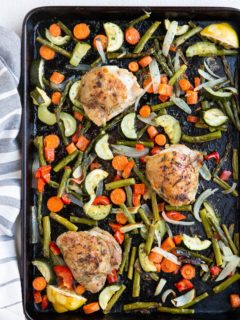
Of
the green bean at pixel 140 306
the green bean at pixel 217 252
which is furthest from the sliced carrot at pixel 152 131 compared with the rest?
the green bean at pixel 140 306

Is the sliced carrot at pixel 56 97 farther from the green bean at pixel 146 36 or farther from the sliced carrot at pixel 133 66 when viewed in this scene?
the green bean at pixel 146 36

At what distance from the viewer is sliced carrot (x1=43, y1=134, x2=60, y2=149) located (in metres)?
5.62

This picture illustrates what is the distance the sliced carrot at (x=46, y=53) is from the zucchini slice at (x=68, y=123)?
57 centimetres

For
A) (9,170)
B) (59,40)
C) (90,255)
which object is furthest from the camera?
(59,40)

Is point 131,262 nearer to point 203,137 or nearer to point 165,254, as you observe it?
point 165,254

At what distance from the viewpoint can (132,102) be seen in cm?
561

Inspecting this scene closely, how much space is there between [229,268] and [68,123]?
2.10 m

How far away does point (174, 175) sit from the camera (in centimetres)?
541

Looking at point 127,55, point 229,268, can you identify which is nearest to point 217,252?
point 229,268

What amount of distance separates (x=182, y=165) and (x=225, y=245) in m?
0.92

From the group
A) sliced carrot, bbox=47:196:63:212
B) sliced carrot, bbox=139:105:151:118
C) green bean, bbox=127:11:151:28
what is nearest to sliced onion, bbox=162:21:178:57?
green bean, bbox=127:11:151:28

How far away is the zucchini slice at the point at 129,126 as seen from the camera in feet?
18.4

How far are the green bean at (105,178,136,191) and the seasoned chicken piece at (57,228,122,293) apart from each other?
18.1 inches

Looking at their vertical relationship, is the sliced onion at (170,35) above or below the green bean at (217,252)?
above
